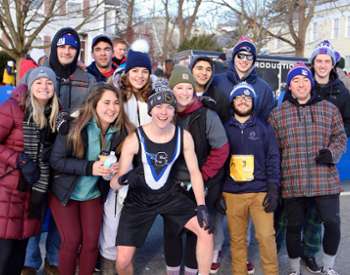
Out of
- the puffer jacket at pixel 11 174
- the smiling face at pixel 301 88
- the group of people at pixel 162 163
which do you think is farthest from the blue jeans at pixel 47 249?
the smiling face at pixel 301 88

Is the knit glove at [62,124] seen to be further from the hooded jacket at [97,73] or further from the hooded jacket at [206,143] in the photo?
the hooded jacket at [97,73]

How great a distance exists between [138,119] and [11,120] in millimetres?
1108

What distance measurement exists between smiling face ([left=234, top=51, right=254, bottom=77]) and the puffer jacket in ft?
6.71

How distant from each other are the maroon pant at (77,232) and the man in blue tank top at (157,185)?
0.21 metres

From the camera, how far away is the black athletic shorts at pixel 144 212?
3.72 metres

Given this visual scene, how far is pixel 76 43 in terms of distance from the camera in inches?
163

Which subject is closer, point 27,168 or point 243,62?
point 27,168

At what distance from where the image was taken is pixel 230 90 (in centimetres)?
440

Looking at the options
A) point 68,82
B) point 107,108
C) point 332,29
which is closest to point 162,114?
point 107,108

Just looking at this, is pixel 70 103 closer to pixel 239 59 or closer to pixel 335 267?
pixel 239 59

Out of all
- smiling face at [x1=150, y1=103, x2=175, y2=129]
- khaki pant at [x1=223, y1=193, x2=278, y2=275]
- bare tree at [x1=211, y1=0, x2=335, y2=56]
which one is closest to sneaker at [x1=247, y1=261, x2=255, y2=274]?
khaki pant at [x1=223, y1=193, x2=278, y2=275]

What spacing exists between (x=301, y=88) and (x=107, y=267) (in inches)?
89.9

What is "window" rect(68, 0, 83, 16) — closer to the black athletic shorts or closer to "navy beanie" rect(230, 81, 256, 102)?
"navy beanie" rect(230, 81, 256, 102)

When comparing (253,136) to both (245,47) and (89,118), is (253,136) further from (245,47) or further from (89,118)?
(89,118)
